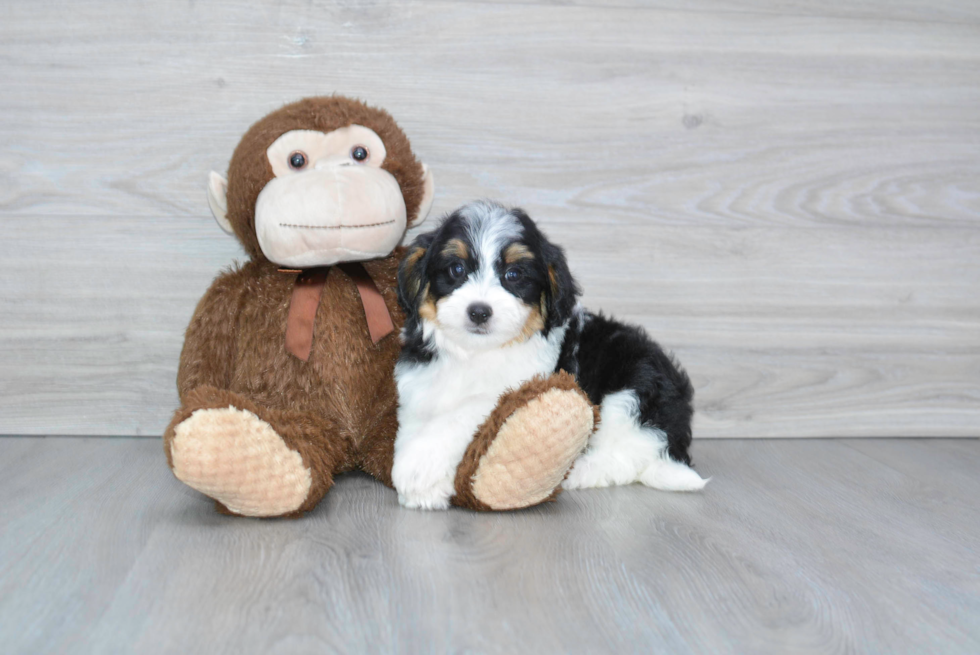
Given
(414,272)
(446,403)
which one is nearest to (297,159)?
(414,272)

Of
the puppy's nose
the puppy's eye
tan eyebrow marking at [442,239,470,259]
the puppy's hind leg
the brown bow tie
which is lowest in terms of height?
the puppy's hind leg

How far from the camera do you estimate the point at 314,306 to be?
195cm

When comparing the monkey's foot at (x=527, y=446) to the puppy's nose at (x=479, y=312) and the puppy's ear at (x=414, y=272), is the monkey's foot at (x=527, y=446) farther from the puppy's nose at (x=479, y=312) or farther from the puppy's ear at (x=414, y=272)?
the puppy's ear at (x=414, y=272)

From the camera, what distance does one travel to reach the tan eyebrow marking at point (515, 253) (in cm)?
169

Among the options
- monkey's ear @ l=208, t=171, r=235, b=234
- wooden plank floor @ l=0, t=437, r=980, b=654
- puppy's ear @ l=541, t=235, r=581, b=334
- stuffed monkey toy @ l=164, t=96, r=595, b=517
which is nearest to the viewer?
wooden plank floor @ l=0, t=437, r=980, b=654

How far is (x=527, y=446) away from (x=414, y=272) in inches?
18.9

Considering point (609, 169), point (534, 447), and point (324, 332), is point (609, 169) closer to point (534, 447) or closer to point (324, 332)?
point (324, 332)

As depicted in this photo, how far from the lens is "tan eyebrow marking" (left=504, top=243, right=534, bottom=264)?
1694 mm

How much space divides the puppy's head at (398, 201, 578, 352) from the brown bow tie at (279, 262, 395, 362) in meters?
0.19

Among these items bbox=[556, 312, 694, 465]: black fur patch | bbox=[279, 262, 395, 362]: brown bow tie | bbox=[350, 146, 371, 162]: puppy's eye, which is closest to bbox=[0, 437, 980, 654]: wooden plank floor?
bbox=[556, 312, 694, 465]: black fur patch

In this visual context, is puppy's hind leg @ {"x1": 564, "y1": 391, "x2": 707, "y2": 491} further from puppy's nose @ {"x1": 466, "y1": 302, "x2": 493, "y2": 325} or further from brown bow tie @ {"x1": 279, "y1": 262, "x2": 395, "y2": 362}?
brown bow tie @ {"x1": 279, "y1": 262, "x2": 395, "y2": 362}

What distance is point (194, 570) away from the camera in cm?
139

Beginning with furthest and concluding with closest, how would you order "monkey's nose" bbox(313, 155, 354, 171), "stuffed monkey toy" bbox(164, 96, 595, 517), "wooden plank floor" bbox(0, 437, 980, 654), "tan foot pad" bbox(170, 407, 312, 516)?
"monkey's nose" bbox(313, 155, 354, 171) < "stuffed monkey toy" bbox(164, 96, 595, 517) < "tan foot pad" bbox(170, 407, 312, 516) < "wooden plank floor" bbox(0, 437, 980, 654)

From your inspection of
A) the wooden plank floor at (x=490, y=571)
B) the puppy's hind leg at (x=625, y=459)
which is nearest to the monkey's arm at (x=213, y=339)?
the wooden plank floor at (x=490, y=571)
